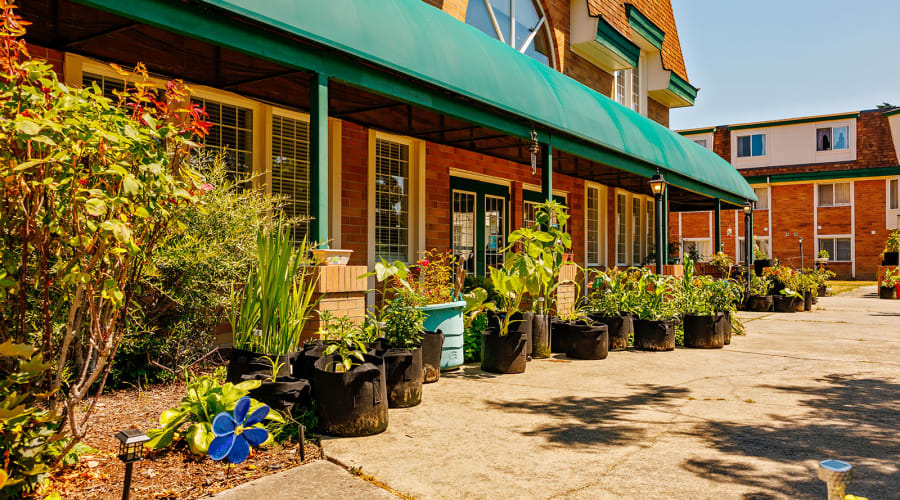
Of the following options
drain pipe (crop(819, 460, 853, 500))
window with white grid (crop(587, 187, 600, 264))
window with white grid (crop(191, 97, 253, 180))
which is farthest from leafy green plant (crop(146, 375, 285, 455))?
window with white grid (crop(587, 187, 600, 264))

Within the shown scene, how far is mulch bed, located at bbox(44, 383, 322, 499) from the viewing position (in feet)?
9.20

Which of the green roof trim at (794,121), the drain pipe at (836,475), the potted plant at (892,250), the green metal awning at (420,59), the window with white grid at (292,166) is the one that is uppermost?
the green roof trim at (794,121)

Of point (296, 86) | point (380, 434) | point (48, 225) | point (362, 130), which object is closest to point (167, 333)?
point (380, 434)

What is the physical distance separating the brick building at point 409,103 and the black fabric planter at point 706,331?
2.71 metres

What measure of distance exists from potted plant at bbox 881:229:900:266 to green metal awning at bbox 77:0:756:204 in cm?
2073

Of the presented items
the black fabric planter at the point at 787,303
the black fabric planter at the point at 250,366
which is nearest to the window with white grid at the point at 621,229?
the black fabric planter at the point at 787,303

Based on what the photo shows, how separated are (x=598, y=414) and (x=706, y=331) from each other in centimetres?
412

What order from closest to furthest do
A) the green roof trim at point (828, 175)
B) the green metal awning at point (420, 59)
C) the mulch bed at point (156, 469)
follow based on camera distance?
the mulch bed at point (156, 469), the green metal awning at point (420, 59), the green roof trim at point (828, 175)

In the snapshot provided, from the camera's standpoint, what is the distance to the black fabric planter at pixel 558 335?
7.23 m

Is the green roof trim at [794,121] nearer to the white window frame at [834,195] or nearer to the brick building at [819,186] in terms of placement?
the brick building at [819,186]

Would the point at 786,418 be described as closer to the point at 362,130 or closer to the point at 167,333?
the point at 167,333

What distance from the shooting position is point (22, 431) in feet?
8.32

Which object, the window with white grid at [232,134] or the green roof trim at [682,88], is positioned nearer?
the window with white grid at [232,134]

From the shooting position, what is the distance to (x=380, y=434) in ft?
12.6
